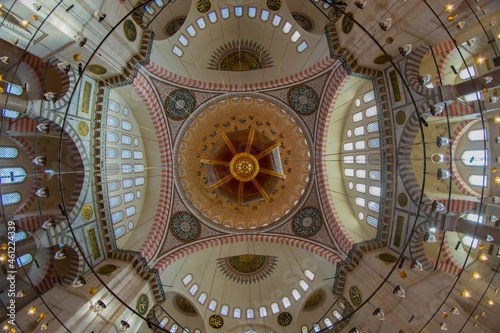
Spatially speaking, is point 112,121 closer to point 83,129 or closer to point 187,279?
point 83,129

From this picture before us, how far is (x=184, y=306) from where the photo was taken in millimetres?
14867

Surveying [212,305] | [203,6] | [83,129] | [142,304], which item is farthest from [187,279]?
[203,6]

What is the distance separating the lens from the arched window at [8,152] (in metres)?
11.0

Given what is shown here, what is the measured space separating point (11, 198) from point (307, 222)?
39.1ft

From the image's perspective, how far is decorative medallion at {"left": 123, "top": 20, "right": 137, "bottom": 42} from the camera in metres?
10.2

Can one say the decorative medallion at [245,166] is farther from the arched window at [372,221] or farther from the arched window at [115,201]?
the arched window at [372,221]

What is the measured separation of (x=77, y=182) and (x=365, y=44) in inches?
442

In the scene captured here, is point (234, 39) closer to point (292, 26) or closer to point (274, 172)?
point (292, 26)

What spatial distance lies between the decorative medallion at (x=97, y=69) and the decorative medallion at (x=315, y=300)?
12921 millimetres

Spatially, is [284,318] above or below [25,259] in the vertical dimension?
below

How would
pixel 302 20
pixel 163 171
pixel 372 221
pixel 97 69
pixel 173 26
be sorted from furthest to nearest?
pixel 163 171
pixel 302 20
pixel 173 26
pixel 372 221
pixel 97 69

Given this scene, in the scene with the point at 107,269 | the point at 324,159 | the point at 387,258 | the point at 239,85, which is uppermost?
the point at 239,85

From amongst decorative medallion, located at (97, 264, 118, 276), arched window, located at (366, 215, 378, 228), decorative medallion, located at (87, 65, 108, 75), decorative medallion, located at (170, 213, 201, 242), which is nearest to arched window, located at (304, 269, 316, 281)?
arched window, located at (366, 215, 378, 228)

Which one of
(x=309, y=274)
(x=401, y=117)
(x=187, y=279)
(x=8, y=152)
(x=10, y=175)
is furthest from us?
(x=187, y=279)
